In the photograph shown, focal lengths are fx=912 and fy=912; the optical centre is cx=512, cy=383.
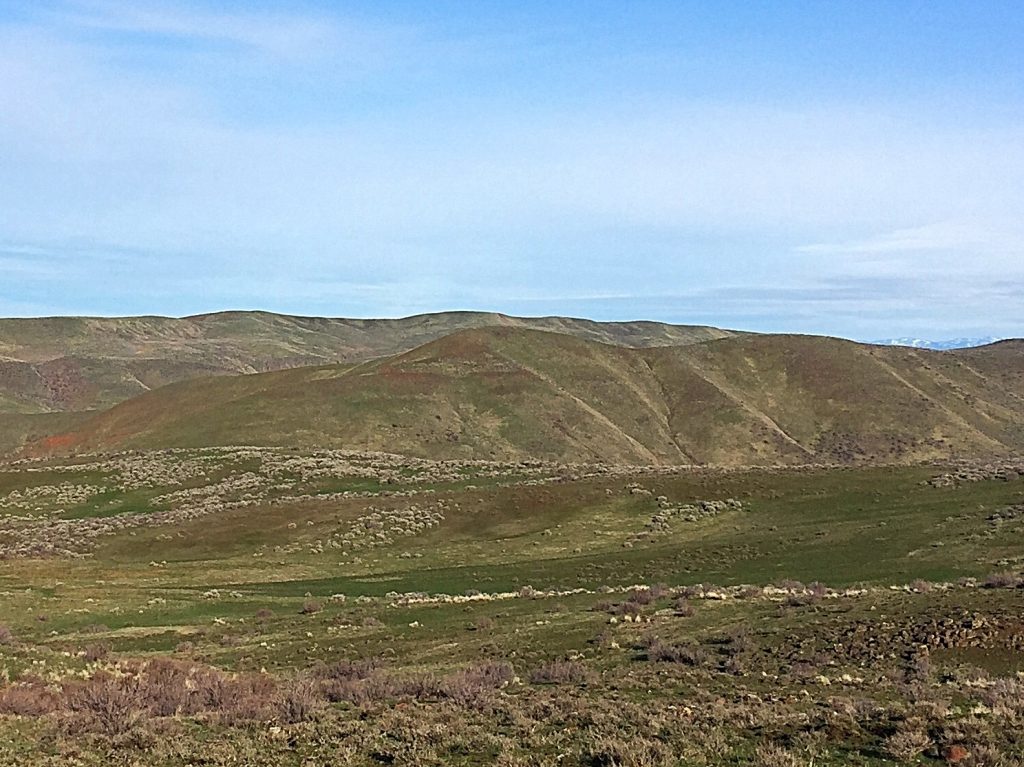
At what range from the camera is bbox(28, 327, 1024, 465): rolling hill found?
101m

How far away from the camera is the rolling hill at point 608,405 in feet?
332

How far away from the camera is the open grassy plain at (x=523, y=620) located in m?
13.9

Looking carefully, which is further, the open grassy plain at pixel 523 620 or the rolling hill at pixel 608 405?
the rolling hill at pixel 608 405

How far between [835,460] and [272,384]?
75.2m

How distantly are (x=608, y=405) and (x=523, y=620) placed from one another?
9817cm

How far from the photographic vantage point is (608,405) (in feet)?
412

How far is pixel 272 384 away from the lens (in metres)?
125

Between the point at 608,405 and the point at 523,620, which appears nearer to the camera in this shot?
the point at 523,620

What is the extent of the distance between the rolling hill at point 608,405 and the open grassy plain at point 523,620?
31.1 meters

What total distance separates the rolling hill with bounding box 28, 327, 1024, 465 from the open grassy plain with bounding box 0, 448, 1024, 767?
31088 mm

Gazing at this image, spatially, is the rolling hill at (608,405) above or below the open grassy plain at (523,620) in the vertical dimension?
above

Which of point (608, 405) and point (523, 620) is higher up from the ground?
point (608, 405)

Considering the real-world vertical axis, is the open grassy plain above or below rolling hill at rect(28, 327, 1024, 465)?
below

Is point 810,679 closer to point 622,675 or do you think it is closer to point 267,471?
point 622,675
